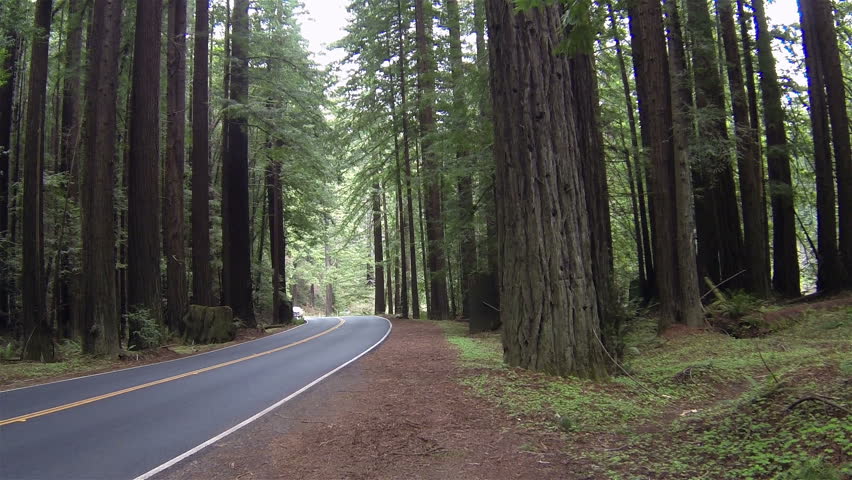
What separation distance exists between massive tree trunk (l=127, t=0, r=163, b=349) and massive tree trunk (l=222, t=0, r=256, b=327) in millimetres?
6424

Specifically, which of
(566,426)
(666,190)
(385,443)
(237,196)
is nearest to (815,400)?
(566,426)

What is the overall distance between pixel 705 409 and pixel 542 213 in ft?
11.4

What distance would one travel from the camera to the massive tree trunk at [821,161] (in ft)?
48.7

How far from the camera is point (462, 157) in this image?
54.8 ft

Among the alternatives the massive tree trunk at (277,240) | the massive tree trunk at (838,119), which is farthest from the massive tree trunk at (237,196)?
the massive tree trunk at (838,119)

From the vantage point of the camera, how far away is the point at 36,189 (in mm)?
14828

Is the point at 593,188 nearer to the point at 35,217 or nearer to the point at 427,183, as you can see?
the point at 427,183

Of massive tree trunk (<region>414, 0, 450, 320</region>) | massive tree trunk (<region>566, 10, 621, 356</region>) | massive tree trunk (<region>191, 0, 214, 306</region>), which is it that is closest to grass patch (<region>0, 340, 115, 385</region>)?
massive tree trunk (<region>191, 0, 214, 306</region>)

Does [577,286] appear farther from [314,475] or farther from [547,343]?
[314,475]

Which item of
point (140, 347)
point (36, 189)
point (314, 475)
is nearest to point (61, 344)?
point (140, 347)

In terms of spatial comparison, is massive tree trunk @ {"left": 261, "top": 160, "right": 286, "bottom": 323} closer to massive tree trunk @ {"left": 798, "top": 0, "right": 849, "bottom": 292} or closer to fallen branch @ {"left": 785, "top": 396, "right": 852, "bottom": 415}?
massive tree trunk @ {"left": 798, "top": 0, "right": 849, "bottom": 292}

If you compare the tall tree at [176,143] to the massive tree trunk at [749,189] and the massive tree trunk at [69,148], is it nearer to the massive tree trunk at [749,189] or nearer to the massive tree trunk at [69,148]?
the massive tree trunk at [69,148]

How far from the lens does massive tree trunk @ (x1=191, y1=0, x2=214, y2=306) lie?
1973cm

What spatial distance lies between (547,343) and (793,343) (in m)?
5.41
